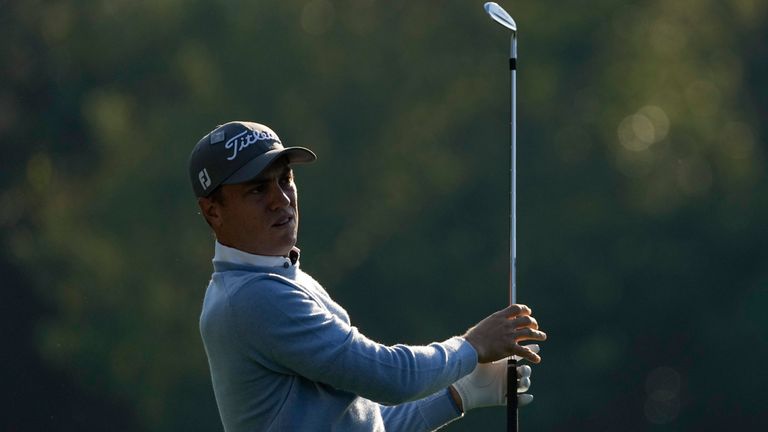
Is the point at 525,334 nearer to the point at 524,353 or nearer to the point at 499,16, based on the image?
the point at 524,353

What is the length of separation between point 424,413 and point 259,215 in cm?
70

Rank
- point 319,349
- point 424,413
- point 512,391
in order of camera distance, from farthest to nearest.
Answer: point 424,413 → point 512,391 → point 319,349

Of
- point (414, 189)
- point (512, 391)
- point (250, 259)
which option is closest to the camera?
point (250, 259)

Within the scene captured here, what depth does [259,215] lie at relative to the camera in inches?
120

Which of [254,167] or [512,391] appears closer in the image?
[254,167]

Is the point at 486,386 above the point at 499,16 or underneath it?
underneath

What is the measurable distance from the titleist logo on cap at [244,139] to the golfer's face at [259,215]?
0.21 feet

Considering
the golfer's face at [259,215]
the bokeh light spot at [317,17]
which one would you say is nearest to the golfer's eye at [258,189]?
the golfer's face at [259,215]

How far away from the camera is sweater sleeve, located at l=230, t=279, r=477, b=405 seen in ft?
9.38

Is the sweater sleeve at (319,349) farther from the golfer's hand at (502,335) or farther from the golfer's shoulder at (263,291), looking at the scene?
the golfer's hand at (502,335)

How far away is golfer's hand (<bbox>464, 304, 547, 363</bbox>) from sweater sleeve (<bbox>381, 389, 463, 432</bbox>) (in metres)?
0.37

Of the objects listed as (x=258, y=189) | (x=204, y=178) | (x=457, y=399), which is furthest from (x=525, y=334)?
(x=204, y=178)

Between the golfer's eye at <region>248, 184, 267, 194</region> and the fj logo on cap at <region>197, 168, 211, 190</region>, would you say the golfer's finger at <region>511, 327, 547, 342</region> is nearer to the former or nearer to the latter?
the golfer's eye at <region>248, 184, 267, 194</region>

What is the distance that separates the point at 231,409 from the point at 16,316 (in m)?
14.4
